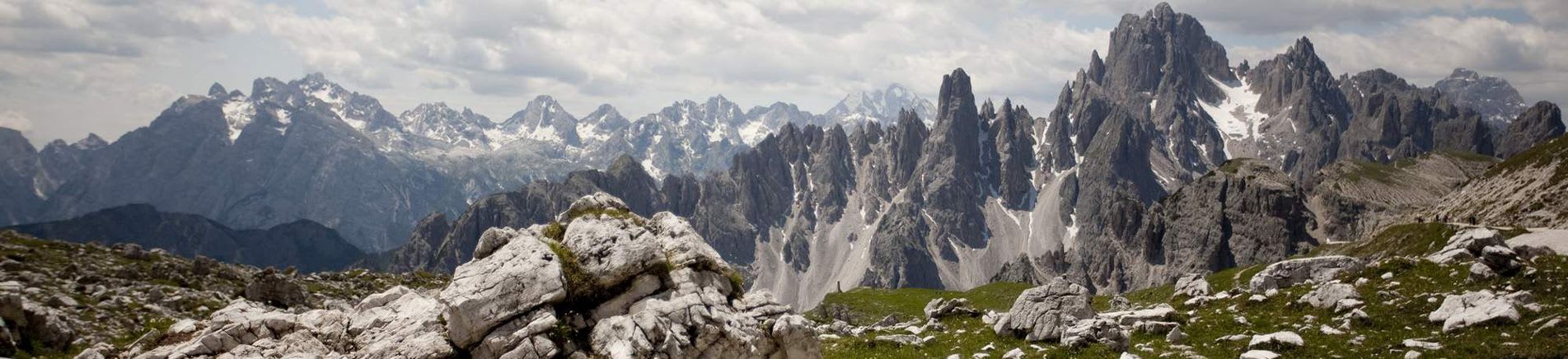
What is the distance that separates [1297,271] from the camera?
5388 centimetres

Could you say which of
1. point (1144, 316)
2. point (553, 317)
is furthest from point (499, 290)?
point (1144, 316)

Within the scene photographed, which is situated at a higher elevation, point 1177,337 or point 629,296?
point 629,296

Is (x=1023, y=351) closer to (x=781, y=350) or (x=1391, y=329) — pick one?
(x=781, y=350)

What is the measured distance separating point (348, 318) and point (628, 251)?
10.4 m

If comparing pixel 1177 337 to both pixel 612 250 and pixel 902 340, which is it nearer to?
pixel 902 340

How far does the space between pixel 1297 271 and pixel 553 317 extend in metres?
49.6

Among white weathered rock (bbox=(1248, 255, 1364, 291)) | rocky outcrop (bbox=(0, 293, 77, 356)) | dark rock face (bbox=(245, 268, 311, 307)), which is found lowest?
dark rock face (bbox=(245, 268, 311, 307))

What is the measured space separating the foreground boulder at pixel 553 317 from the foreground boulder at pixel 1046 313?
11.8 m

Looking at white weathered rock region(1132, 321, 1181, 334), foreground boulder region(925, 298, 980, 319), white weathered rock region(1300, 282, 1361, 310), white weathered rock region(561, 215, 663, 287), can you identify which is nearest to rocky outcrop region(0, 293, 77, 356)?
white weathered rock region(561, 215, 663, 287)

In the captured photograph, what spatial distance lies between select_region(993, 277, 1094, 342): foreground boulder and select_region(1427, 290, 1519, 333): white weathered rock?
13.0 m

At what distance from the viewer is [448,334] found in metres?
27.7

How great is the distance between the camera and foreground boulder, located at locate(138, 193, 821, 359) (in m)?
27.2

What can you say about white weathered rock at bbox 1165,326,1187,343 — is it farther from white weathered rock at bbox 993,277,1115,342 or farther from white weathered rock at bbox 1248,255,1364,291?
white weathered rock at bbox 1248,255,1364,291

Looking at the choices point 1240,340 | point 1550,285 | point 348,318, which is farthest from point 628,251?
point 1550,285
